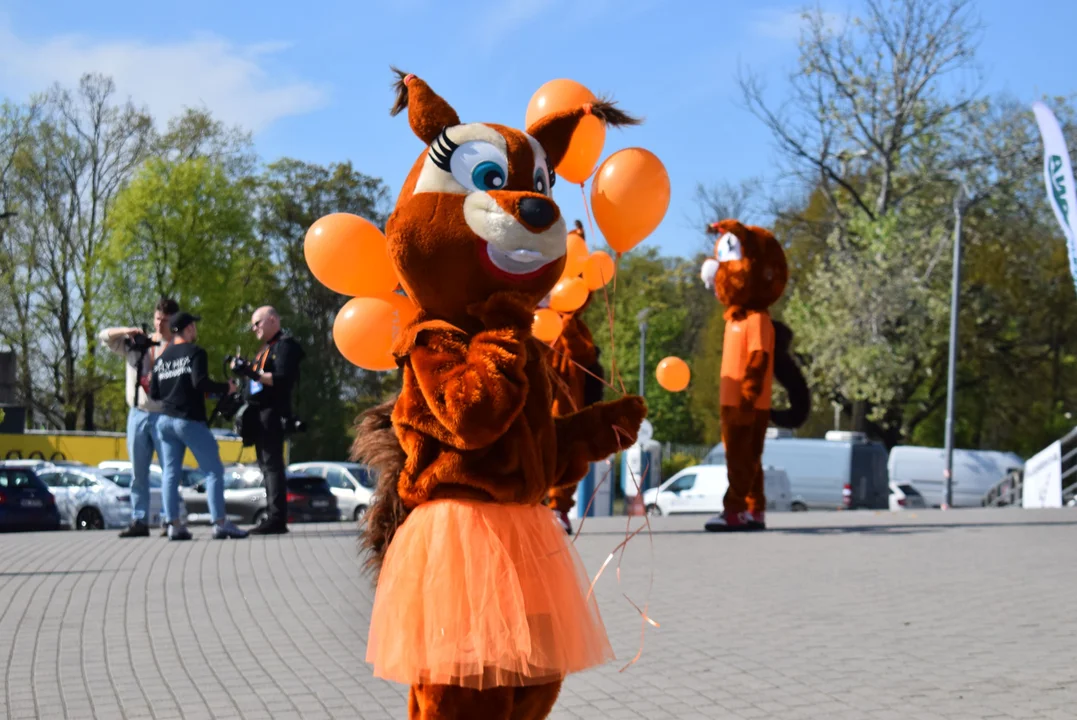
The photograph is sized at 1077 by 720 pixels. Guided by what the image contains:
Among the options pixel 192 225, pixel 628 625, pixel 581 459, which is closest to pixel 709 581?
pixel 628 625

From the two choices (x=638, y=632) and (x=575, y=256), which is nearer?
(x=638, y=632)

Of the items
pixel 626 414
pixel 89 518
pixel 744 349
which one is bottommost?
pixel 89 518

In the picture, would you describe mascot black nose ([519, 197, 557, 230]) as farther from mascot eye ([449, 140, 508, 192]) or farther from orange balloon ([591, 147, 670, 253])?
orange balloon ([591, 147, 670, 253])

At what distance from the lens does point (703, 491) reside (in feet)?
95.2

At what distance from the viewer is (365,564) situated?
162 inches

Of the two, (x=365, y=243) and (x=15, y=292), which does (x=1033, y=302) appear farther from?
(x=365, y=243)

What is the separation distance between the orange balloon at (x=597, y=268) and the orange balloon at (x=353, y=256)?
10.4ft

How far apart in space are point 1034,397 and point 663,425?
51.6ft

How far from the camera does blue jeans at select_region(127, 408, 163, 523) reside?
10211 millimetres

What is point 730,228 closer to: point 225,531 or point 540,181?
point 225,531

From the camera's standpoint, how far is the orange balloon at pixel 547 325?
9454mm

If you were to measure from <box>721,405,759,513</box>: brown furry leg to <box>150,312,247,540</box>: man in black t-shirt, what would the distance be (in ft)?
15.5

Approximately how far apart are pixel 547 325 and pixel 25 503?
41.0ft

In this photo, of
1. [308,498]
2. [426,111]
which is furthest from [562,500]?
[308,498]
